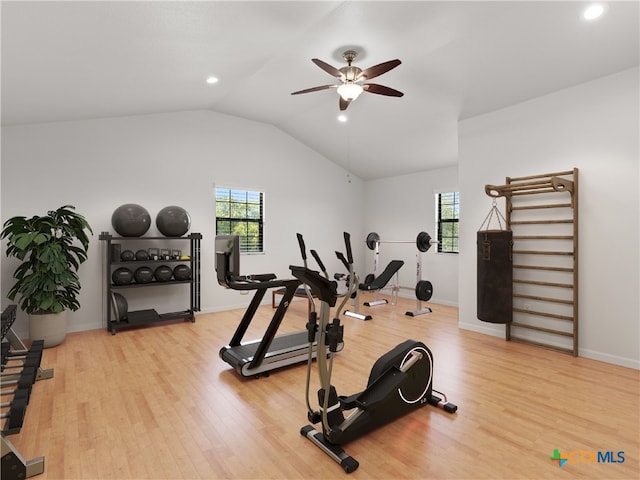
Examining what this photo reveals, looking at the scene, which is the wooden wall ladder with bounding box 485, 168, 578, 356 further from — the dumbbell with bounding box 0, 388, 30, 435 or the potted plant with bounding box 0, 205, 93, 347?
the potted plant with bounding box 0, 205, 93, 347

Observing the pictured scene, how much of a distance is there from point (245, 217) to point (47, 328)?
3.49 meters

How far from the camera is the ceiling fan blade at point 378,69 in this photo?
3.07 m

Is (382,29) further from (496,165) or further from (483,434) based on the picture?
(483,434)

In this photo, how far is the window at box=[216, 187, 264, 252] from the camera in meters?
6.48

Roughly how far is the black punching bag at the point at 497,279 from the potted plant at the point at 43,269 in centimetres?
512

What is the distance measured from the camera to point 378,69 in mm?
3234

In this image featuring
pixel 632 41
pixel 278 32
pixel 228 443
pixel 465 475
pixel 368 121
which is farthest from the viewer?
→ pixel 368 121

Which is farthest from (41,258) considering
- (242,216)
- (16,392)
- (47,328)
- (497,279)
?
(497,279)

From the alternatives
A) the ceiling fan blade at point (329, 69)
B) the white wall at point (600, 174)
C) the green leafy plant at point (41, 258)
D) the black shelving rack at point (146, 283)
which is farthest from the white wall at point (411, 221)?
the green leafy plant at point (41, 258)

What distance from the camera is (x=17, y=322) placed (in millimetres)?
4594

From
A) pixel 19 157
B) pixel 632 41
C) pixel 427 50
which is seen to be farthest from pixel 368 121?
pixel 19 157

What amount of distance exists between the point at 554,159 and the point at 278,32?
3.44 m

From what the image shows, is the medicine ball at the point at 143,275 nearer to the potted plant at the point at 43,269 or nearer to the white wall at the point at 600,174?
the potted plant at the point at 43,269

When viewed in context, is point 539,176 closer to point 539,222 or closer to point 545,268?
point 539,222
